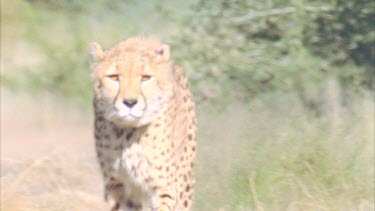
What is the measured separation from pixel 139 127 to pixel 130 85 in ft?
1.08

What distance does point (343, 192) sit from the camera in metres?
7.30

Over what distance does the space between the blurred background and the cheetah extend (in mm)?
544

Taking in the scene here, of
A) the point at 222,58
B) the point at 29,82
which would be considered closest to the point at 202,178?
the point at 222,58

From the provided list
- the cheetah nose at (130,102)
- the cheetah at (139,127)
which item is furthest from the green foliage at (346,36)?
the cheetah nose at (130,102)

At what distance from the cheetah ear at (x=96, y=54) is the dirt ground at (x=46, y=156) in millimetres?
977

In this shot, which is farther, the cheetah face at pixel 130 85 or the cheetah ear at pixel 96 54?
the cheetah ear at pixel 96 54

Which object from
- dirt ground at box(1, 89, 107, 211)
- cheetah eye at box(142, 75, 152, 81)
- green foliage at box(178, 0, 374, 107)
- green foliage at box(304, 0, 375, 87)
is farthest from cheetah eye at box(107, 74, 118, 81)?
green foliage at box(304, 0, 375, 87)

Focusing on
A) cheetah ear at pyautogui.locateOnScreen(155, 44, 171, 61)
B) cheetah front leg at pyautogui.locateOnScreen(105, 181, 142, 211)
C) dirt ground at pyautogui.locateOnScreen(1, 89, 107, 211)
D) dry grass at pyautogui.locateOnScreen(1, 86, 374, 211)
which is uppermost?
cheetah ear at pyautogui.locateOnScreen(155, 44, 171, 61)

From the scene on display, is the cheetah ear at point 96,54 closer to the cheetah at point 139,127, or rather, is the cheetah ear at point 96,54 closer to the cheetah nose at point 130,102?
the cheetah at point 139,127

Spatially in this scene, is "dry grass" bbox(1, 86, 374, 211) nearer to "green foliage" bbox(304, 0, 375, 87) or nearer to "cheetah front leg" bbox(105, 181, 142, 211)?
"cheetah front leg" bbox(105, 181, 142, 211)

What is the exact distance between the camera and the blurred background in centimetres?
740

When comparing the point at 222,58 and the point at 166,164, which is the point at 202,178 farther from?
the point at 222,58

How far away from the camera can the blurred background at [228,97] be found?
24.3 ft

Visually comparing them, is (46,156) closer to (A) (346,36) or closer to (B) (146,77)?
(B) (146,77)
